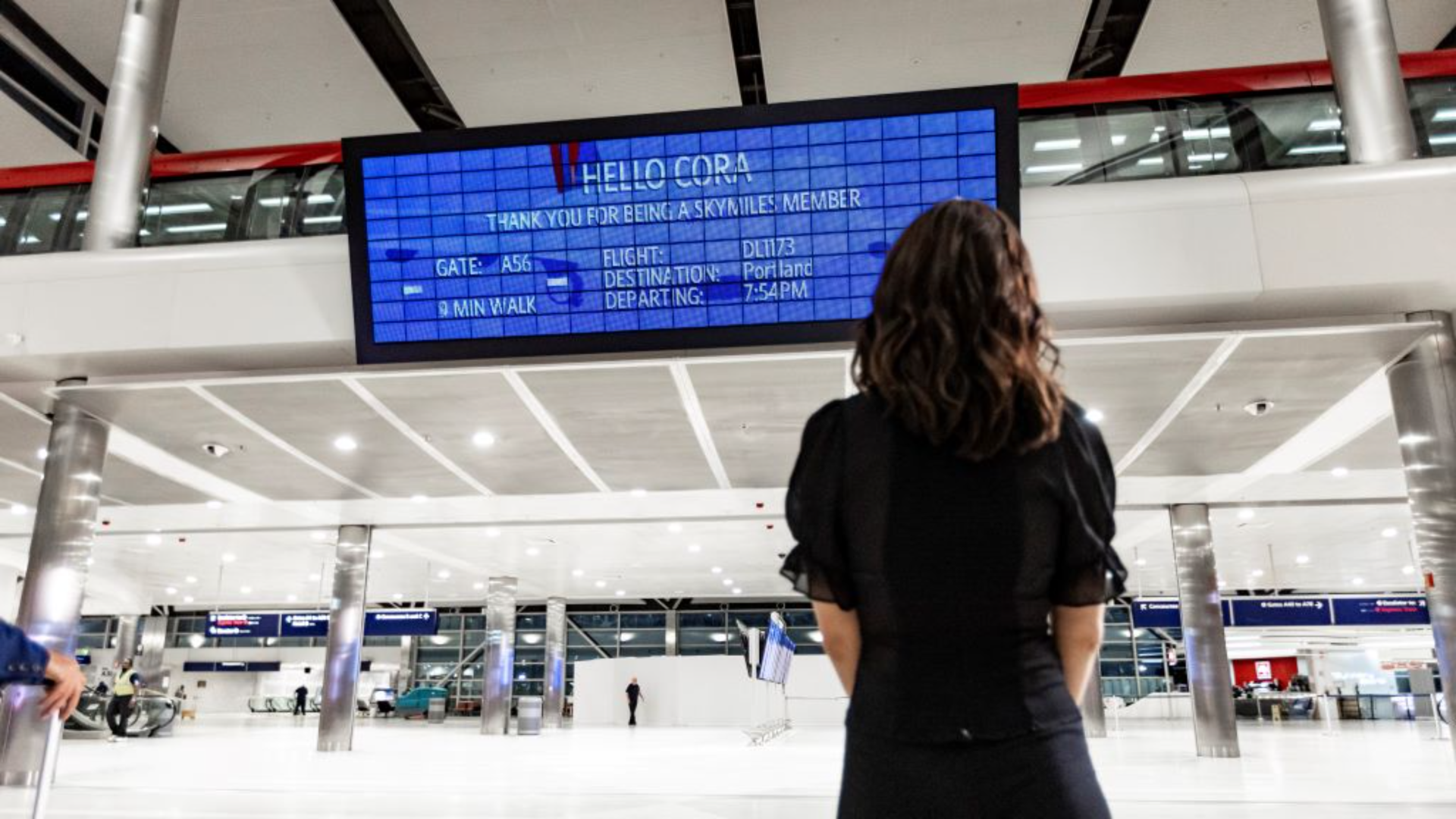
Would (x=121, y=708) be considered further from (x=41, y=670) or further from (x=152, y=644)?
(x=152, y=644)

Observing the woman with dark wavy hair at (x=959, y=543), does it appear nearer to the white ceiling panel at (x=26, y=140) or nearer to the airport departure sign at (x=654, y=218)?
the airport departure sign at (x=654, y=218)

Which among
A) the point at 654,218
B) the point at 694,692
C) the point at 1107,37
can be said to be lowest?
the point at 694,692

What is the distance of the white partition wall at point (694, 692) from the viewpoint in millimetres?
27078

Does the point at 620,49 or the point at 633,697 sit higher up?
the point at 620,49

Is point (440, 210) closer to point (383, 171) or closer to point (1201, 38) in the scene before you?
point (383, 171)

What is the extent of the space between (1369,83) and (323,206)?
26.0 ft

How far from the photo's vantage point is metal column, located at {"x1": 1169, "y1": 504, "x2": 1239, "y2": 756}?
12797 mm

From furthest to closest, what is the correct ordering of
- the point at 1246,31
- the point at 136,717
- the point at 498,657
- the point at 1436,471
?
the point at 498,657 < the point at 136,717 < the point at 1246,31 < the point at 1436,471

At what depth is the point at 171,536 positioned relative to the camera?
703 inches

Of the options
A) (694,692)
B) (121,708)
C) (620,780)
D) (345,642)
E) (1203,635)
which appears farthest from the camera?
(694,692)

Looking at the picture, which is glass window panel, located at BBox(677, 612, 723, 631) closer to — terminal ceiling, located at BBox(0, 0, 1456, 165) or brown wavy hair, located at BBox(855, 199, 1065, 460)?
terminal ceiling, located at BBox(0, 0, 1456, 165)

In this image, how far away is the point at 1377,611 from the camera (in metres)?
21.5

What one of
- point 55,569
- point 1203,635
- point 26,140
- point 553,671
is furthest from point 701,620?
point 55,569

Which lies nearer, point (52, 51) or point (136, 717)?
point (52, 51)
